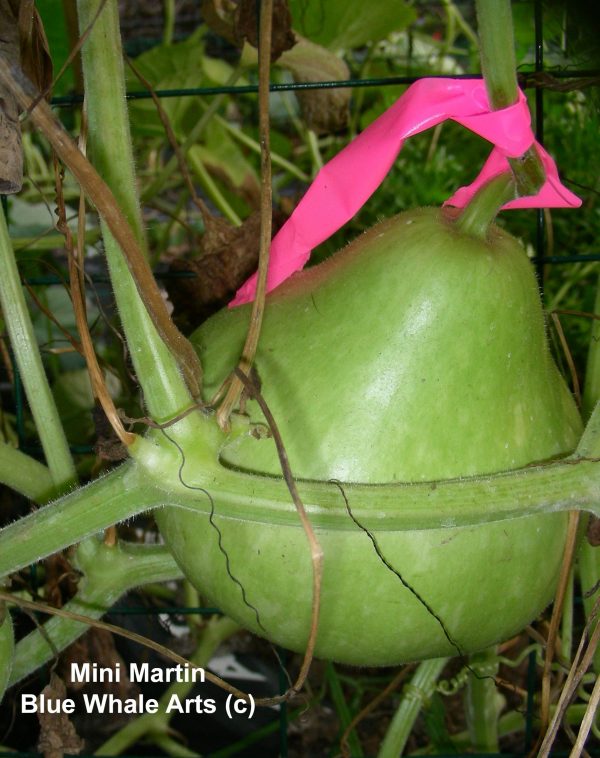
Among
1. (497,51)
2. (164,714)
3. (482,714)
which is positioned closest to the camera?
(497,51)

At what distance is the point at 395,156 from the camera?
1.69 ft

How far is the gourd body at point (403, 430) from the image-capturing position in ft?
1.60

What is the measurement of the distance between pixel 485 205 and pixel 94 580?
40 centimetres

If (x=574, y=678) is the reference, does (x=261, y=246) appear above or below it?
above

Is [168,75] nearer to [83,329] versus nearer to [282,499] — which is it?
[83,329]

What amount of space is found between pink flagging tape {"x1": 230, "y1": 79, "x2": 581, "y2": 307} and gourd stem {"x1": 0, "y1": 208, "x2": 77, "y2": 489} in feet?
0.57

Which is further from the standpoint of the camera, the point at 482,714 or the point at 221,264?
the point at 482,714

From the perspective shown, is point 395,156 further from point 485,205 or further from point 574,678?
point 574,678

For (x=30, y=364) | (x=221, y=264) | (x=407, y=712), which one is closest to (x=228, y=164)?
(x=221, y=264)

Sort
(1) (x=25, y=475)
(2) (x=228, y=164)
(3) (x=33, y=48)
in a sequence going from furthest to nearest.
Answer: (2) (x=228, y=164) → (1) (x=25, y=475) → (3) (x=33, y=48)

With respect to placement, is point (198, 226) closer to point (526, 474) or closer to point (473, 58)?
point (473, 58)

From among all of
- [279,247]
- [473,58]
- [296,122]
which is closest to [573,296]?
[473,58]

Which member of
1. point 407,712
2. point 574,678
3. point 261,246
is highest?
point 261,246

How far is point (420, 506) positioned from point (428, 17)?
1.19 meters
